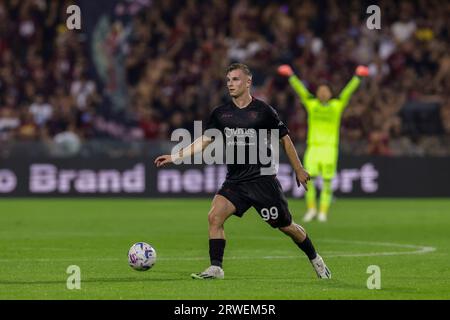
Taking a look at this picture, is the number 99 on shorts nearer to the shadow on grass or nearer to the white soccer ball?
the shadow on grass

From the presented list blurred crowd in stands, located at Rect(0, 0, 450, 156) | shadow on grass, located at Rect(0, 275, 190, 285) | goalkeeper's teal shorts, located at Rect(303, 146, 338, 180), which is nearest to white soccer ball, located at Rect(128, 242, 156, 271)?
shadow on grass, located at Rect(0, 275, 190, 285)

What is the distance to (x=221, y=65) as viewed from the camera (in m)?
30.9

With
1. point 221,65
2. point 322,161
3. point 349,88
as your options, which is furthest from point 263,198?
point 221,65

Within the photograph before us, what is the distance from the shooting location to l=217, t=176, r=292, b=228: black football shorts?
11.8 metres

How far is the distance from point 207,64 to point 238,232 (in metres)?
12.7

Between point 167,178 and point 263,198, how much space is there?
16.3 m

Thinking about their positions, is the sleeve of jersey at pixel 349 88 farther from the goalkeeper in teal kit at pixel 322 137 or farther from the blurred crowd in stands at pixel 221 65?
the blurred crowd in stands at pixel 221 65

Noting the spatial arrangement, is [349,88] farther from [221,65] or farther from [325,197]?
[221,65]

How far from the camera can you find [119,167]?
1092 inches

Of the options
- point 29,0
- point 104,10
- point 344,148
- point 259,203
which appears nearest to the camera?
point 259,203

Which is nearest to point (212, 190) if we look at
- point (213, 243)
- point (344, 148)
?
Result: point (344, 148)

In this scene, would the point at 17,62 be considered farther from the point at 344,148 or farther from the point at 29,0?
the point at 344,148

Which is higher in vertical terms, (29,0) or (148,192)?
(29,0)

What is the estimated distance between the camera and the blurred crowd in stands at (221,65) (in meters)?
28.8
